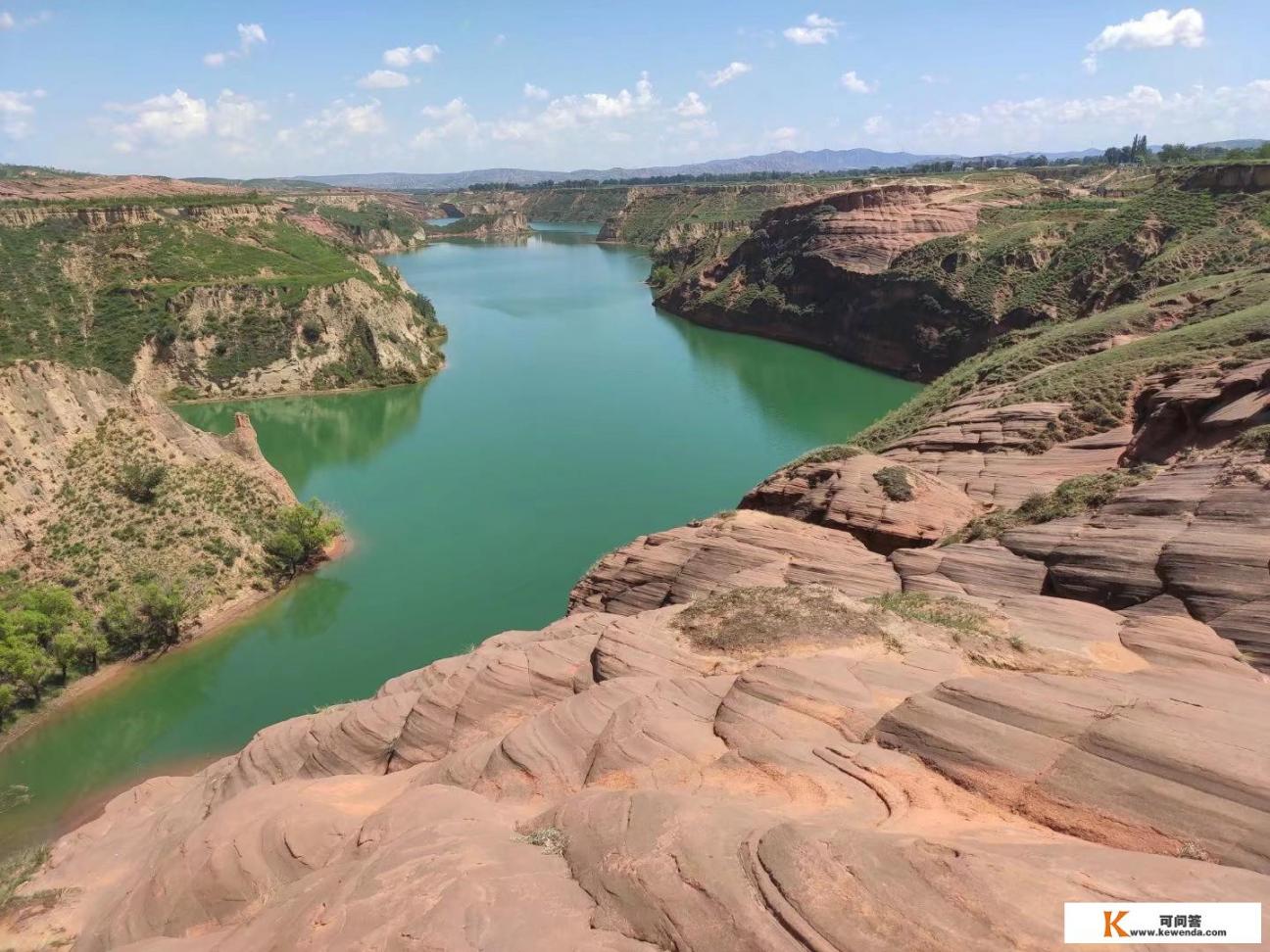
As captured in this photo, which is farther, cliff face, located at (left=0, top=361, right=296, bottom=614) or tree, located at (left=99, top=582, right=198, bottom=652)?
cliff face, located at (left=0, top=361, right=296, bottom=614)

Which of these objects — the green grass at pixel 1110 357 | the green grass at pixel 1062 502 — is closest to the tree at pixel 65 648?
the green grass at pixel 1062 502

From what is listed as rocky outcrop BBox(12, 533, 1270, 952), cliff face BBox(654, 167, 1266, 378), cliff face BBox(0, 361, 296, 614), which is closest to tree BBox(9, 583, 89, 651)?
cliff face BBox(0, 361, 296, 614)

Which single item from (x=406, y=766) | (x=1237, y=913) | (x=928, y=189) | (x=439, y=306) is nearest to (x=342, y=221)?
(x=439, y=306)

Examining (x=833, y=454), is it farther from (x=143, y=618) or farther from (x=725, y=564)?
(x=143, y=618)

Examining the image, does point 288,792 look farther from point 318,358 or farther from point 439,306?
point 439,306

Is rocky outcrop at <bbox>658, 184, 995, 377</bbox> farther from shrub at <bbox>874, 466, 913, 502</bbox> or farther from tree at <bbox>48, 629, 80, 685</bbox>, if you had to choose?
tree at <bbox>48, 629, 80, 685</bbox>

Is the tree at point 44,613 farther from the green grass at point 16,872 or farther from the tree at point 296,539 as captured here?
the green grass at point 16,872
